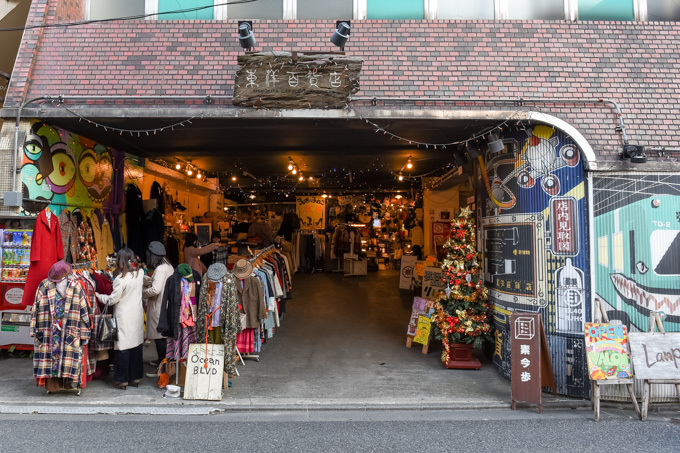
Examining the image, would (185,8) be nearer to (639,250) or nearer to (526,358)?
(526,358)

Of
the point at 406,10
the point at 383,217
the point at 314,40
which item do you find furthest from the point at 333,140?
the point at 383,217

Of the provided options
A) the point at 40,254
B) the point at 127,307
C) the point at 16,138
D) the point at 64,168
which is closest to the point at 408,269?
the point at 127,307

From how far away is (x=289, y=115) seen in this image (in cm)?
714

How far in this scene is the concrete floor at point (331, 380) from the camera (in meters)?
6.18

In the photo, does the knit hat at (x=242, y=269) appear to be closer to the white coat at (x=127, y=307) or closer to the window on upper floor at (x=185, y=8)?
the white coat at (x=127, y=307)

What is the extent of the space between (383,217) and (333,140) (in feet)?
40.8

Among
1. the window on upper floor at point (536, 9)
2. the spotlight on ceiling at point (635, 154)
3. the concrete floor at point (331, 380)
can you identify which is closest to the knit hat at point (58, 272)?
the concrete floor at point (331, 380)

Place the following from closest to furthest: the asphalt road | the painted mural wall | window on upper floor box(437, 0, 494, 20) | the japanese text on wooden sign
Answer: the asphalt road < the japanese text on wooden sign < the painted mural wall < window on upper floor box(437, 0, 494, 20)

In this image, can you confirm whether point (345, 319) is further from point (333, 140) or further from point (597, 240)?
point (597, 240)

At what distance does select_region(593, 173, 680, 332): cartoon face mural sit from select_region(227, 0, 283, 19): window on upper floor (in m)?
6.73

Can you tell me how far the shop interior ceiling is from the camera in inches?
306

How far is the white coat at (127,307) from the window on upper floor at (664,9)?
10454 mm

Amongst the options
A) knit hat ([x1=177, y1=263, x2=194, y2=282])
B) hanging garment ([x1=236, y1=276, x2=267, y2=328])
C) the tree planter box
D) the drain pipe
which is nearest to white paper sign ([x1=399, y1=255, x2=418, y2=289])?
the tree planter box

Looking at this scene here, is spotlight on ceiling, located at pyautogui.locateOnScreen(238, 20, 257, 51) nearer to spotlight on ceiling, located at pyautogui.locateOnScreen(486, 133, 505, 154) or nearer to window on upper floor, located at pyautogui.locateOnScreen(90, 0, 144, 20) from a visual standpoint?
window on upper floor, located at pyautogui.locateOnScreen(90, 0, 144, 20)
